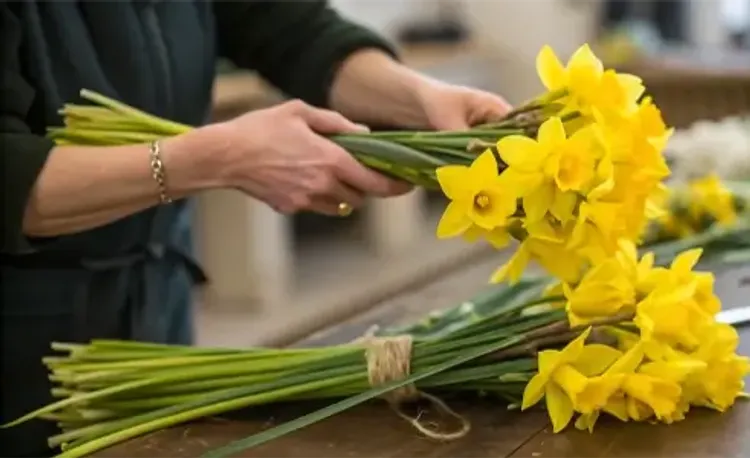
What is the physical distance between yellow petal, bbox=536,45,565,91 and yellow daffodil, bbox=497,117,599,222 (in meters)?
0.06

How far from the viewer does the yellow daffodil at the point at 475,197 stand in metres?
0.98

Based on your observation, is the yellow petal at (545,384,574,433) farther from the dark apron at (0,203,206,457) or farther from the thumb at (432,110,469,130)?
the dark apron at (0,203,206,457)

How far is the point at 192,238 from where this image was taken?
5.10ft

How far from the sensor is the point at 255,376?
107 centimetres

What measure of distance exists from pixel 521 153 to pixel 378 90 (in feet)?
1.50

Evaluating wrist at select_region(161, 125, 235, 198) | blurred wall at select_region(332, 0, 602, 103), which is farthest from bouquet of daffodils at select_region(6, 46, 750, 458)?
blurred wall at select_region(332, 0, 602, 103)

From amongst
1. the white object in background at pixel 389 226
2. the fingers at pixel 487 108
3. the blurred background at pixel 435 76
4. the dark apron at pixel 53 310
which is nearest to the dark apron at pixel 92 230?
the dark apron at pixel 53 310

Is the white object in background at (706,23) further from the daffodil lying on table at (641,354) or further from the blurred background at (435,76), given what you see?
the daffodil lying on table at (641,354)

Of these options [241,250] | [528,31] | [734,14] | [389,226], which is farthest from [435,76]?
[734,14]

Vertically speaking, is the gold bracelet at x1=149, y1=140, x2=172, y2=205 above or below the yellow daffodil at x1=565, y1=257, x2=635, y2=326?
above

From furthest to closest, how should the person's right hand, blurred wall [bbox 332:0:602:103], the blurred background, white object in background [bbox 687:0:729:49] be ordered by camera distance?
blurred wall [bbox 332:0:602:103]
white object in background [bbox 687:0:729:49]
the blurred background
the person's right hand

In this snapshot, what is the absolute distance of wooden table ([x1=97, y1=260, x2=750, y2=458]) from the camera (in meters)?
0.97

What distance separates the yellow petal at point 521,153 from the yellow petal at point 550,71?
83mm

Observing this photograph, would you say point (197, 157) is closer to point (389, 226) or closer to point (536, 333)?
point (536, 333)
